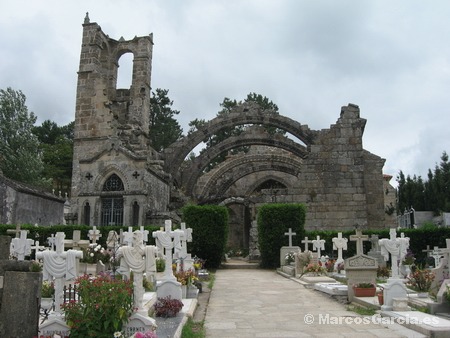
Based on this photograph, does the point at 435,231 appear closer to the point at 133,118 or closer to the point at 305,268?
the point at 305,268

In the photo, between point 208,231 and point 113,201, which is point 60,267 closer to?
point 208,231

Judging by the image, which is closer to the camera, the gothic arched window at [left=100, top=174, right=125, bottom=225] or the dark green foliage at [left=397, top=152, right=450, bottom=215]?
the gothic arched window at [left=100, top=174, right=125, bottom=225]

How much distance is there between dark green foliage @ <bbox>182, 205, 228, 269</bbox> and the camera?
1786 cm

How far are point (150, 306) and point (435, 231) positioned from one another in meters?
15.2

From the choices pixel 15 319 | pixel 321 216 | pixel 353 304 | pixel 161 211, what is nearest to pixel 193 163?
pixel 161 211

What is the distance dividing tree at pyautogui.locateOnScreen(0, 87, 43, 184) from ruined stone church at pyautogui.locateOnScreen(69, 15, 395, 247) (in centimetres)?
959

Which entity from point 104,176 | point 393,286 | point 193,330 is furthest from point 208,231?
point 193,330

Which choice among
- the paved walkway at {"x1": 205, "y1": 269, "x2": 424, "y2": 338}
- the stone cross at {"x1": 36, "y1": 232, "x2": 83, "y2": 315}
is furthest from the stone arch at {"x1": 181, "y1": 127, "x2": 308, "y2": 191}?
the stone cross at {"x1": 36, "y1": 232, "x2": 83, "y2": 315}

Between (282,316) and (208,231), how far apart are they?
33.4 feet

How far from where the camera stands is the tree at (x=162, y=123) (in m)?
45.5

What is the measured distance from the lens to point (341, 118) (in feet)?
71.4

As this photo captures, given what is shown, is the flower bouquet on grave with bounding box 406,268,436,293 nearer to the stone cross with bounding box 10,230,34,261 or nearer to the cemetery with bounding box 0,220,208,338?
the cemetery with bounding box 0,220,208,338

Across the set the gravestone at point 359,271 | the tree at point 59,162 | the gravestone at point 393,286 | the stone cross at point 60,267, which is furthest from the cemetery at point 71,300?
the tree at point 59,162

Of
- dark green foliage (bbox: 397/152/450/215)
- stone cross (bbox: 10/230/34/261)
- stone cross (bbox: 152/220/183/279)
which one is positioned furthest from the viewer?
dark green foliage (bbox: 397/152/450/215)
